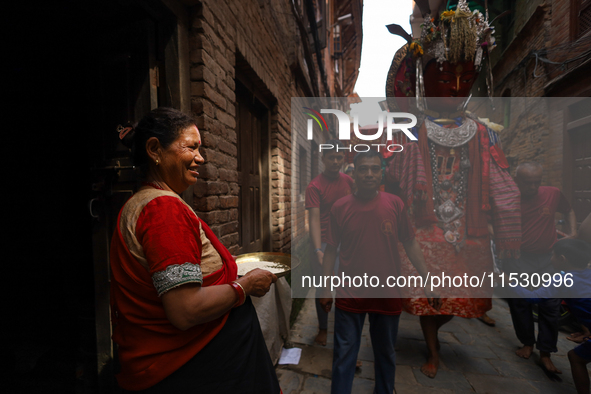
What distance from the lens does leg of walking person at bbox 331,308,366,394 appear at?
1844 millimetres

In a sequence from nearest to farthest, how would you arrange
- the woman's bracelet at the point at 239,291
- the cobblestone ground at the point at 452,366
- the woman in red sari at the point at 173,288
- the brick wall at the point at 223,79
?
the woman in red sari at the point at 173,288
the woman's bracelet at the point at 239,291
the brick wall at the point at 223,79
the cobblestone ground at the point at 452,366

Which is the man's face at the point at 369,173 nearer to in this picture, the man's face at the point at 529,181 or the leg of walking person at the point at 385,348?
the leg of walking person at the point at 385,348

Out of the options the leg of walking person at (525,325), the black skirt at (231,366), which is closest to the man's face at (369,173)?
the black skirt at (231,366)

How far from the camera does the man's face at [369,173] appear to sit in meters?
1.90

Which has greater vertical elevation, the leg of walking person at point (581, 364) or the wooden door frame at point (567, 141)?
the wooden door frame at point (567, 141)

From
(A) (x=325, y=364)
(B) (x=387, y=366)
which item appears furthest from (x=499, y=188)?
(A) (x=325, y=364)

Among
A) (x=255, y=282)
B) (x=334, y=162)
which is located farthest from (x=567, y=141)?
(x=255, y=282)

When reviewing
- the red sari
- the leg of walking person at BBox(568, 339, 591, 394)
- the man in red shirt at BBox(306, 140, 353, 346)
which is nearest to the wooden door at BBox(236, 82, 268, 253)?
the man in red shirt at BBox(306, 140, 353, 346)

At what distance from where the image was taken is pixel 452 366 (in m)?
2.62

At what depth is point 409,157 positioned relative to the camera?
218cm

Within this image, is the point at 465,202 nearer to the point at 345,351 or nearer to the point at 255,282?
the point at 345,351

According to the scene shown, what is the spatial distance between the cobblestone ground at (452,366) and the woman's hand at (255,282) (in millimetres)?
1716

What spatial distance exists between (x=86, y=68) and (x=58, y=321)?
1995 millimetres

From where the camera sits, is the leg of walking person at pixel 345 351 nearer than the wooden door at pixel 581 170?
Yes
